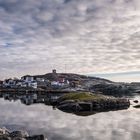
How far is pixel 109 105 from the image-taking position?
89000mm

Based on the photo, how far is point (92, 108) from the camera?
8275cm

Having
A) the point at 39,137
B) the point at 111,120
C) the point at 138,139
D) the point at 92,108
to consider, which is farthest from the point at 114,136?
the point at 92,108

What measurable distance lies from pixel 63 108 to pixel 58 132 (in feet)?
126

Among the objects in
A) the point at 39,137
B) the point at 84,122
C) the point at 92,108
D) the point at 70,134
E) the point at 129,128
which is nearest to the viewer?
the point at 39,137

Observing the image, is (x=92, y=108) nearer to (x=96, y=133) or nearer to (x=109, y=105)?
(x=109, y=105)

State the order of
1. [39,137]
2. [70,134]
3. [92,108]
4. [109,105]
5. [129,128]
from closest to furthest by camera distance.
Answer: [39,137] → [70,134] → [129,128] → [92,108] → [109,105]

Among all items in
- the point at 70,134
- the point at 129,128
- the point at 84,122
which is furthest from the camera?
the point at 84,122

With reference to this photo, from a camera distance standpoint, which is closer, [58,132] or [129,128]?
[58,132]

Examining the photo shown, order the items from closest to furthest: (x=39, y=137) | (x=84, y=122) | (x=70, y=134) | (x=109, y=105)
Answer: (x=39, y=137), (x=70, y=134), (x=84, y=122), (x=109, y=105)

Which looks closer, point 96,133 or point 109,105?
point 96,133

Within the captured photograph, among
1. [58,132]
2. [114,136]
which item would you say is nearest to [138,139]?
[114,136]

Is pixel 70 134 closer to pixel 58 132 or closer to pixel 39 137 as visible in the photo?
pixel 58 132

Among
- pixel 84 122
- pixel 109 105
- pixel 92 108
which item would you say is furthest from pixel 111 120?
pixel 109 105

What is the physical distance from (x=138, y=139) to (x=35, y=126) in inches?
714
